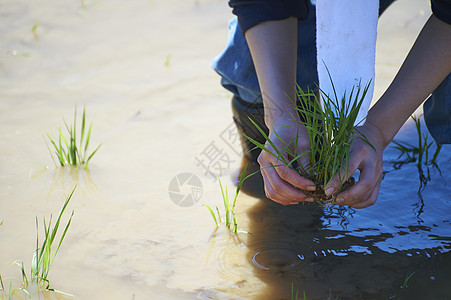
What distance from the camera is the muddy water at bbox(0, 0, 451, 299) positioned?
1.87m

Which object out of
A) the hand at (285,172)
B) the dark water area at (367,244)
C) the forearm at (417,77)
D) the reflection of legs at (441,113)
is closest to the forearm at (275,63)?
the hand at (285,172)

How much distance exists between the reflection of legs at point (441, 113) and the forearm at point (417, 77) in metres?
0.28

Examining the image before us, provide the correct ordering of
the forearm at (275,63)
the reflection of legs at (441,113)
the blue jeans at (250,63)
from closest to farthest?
the forearm at (275,63) → the reflection of legs at (441,113) → the blue jeans at (250,63)

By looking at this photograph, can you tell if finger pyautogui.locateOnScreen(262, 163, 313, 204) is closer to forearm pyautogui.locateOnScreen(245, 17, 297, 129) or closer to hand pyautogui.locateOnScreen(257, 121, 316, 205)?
hand pyautogui.locateOnScreen(257, 121, 316, 205)

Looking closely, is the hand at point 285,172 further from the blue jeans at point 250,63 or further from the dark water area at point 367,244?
the blue jeans at point 250,63

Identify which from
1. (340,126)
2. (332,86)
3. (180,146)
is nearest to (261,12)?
(332,86)

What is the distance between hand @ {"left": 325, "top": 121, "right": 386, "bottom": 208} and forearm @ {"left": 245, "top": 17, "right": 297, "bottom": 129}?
30cm

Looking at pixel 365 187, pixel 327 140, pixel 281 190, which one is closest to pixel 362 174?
pixel 365 187

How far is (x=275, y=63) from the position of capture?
2045 mm

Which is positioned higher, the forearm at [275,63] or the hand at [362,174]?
the forearm at [275,63]

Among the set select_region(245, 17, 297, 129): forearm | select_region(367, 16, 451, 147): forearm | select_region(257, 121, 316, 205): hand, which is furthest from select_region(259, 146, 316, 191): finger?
select_region(367, 16, 451, 147): forearm

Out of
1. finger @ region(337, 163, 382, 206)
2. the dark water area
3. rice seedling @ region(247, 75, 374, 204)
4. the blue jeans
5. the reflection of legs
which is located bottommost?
the dark water area

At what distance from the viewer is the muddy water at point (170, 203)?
187 centimetres

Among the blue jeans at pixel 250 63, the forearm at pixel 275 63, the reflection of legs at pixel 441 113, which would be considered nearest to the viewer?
the forearm at pixel 275 63
